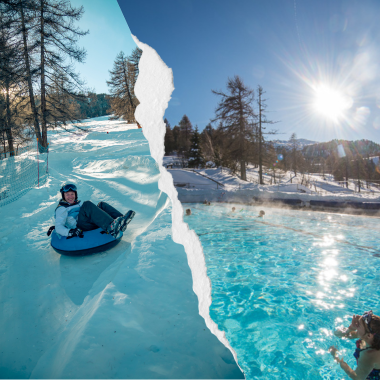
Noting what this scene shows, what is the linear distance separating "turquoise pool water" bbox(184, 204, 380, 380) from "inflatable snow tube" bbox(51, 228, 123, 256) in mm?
2288

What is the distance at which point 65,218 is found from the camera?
3666mm

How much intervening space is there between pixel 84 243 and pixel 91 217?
45 centimetres

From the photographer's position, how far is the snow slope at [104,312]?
1.83 meters

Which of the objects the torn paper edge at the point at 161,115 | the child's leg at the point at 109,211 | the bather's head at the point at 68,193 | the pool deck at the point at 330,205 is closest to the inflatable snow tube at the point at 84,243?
the child's leg at the point at 109,211

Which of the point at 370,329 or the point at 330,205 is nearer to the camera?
the point at 370,329

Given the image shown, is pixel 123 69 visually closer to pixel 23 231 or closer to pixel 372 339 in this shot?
pixel 23 231

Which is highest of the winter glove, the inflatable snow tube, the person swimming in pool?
the winter glove

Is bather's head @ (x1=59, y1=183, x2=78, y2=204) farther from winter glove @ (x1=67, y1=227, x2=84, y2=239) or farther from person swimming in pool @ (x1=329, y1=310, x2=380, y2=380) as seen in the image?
person swimming in pool @ (x1=329, y1=310, x2=380, y2=380)

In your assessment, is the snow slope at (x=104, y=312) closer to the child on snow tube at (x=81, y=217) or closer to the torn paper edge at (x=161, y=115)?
the torn paper edge at (x=161, y=115)

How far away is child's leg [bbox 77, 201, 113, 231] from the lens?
12.1 ft

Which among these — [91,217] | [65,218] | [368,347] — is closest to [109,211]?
[91,217]

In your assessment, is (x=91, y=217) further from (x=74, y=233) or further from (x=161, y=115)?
(x=161, y=115)

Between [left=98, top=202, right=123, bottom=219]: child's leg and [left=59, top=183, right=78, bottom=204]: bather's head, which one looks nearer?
[left=59, top=183, right=78, bottom=204]: bather's head

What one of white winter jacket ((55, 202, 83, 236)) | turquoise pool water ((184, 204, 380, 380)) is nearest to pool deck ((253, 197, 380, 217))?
turquoise pool water ((184, 204, 380, 380))
